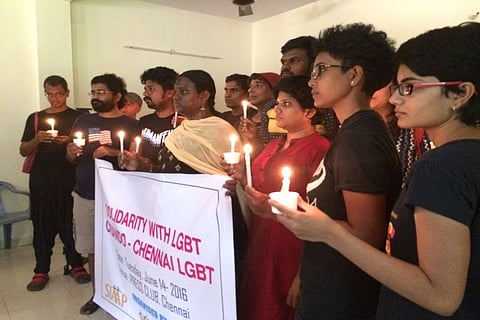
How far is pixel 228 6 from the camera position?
526 centimetres

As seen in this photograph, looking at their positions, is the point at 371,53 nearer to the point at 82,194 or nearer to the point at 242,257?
the point at 242,257

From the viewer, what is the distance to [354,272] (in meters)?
1.08

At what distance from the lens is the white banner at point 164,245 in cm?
150

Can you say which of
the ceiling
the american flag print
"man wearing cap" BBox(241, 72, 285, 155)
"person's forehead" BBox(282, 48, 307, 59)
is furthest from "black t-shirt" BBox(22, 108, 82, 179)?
the ceiling

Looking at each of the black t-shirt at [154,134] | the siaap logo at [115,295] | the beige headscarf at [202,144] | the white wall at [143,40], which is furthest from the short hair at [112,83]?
the white wall at [143,40]

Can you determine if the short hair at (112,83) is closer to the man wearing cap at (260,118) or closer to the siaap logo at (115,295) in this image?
the man wearing cap at (260,118)

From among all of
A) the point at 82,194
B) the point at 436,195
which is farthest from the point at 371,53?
the point at 82,194

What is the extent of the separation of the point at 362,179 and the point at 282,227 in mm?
669

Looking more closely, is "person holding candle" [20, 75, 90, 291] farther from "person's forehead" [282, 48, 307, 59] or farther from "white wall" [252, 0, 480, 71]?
"white wall" [252, 0, 480, 71]

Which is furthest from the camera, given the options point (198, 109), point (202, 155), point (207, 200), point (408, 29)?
point (408, 29)

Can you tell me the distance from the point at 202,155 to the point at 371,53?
0.96 metres

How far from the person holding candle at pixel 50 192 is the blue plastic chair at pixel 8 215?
901 mm

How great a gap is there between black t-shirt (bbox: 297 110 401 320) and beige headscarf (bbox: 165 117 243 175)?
742mm

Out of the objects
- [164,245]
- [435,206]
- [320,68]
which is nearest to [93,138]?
[164,245]
